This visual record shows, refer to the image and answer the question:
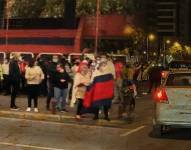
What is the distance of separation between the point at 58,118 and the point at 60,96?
1.12 meters

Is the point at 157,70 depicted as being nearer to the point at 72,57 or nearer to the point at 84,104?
the point at 72,57

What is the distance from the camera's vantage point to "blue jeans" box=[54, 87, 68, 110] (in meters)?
19.1

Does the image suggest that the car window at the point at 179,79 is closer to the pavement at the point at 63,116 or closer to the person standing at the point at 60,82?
the pavement at the point at 63,116

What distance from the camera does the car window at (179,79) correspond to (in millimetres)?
14750

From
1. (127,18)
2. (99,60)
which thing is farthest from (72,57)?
(127,18)

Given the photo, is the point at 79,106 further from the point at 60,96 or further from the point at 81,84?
the point at 60,96

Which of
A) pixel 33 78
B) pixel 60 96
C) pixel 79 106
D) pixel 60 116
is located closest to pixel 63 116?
pixel 60 116

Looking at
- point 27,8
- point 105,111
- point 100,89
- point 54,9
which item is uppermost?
point 27,8

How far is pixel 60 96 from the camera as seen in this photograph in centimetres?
1919

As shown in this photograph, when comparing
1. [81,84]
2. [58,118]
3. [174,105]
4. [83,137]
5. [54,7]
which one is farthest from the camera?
[54,7]

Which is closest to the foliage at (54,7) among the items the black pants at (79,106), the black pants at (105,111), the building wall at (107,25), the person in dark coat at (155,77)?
the building wall at (107,25)

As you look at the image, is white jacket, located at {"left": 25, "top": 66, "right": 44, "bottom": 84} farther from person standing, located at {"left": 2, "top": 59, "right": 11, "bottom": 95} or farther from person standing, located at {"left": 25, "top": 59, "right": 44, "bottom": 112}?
person standing, located at {"left": 2, "top": 59, "right": 11, "bottom": 95}

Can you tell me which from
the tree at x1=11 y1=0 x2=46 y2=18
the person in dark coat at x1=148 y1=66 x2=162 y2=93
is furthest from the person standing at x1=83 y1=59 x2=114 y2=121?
the tree at x1=11 y1=0 x2=46 y2=18

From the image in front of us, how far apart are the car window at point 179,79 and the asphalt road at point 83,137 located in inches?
49.2
